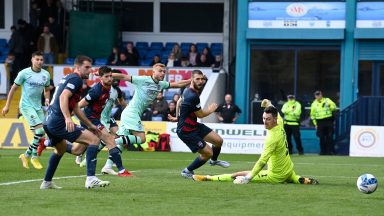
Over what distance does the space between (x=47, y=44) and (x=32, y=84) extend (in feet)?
56.3

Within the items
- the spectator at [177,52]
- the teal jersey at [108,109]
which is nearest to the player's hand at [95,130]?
the teal jersey at [108,109]

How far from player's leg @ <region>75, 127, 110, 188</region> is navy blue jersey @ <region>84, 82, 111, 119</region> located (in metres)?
3.51

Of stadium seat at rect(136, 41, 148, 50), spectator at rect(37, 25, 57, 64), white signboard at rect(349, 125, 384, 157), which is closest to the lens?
white signboard at rect(349, 125, 384, 157)

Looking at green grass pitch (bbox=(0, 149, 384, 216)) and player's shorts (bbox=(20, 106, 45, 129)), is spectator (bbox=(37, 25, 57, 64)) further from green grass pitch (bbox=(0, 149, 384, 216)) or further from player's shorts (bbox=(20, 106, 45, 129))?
green grass pitch (bbox=(0, 149, 384, 216))

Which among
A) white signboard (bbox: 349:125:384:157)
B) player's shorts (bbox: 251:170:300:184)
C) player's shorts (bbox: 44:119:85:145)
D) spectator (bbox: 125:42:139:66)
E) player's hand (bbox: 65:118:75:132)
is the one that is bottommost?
white signboard (bbox: 349:125:384:157)

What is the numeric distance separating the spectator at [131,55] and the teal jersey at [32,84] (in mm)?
15635

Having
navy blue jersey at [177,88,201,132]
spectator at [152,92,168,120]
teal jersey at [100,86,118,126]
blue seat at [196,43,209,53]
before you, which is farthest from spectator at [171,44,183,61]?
navy blue jersey at [177,88,201,132]

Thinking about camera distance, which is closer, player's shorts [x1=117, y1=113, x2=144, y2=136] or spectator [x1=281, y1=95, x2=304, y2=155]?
player's shorts [x1=117, y1=113, x2=144, y2=136]

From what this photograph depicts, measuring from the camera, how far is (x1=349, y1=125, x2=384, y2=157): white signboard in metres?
30.0

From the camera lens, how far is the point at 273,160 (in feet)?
51.9

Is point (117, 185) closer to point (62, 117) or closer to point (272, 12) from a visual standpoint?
point (62, 117)

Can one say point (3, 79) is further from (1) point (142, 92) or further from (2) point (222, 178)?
(2) point (222, 178)

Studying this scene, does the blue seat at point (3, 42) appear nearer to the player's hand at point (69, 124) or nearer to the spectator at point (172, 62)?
the spectator at point (172, 62)

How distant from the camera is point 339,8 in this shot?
1366 inches
